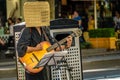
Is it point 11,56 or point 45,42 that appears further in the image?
point 11,56

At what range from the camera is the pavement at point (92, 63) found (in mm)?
14695

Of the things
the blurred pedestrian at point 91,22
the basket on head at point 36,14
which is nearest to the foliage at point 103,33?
the blurred pedestrian at point 91,22

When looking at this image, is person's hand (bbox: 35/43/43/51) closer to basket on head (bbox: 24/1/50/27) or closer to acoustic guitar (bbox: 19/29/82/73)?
acoustic guitar (bbox: 19/29/82/73)

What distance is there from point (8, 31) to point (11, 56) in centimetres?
172

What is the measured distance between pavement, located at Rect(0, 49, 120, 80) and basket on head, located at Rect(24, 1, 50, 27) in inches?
287

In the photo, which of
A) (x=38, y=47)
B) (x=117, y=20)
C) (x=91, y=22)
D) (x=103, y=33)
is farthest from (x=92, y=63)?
(x=38, y=47)

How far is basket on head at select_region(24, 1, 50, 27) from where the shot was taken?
5.91 meters

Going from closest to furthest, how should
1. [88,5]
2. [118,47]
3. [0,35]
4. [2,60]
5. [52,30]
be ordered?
[52,30] < [2,60] < [0,35] < [118,47] < [88,5]

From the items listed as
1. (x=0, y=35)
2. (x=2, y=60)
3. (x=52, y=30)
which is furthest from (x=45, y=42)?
(x=0, y=35)

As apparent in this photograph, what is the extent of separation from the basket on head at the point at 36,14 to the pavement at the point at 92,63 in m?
7.28

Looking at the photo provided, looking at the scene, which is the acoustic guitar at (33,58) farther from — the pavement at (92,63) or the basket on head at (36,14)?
the pavement at (92,63)

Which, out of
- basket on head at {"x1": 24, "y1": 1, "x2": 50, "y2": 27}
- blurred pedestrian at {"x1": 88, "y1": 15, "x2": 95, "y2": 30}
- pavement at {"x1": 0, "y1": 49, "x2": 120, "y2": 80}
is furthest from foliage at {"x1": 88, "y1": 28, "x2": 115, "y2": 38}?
basket on head at {"x1": 24, "y1": 1, "x2": 50, "y2": 27}

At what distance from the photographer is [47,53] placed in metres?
5.70

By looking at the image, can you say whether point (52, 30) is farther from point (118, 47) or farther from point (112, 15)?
point (112, 15)
